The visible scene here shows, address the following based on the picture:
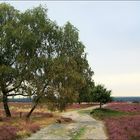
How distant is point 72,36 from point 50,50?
10.7 feet

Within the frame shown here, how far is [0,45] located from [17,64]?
10.7ft

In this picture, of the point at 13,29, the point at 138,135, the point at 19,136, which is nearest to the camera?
the point at 19,136

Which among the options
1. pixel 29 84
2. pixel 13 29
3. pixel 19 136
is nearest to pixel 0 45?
pixel 13 29

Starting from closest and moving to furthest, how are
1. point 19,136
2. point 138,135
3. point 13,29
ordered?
point 19,136 → point 138,135 → point 13,29

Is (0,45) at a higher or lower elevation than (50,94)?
higher

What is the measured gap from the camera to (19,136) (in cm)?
3156

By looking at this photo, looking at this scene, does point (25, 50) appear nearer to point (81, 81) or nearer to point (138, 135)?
point (81, 81)

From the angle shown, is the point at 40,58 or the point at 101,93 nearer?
the point at 40,58

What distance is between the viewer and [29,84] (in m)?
54.6

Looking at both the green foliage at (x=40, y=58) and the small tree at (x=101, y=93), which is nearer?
the green foliage at (x=40, y=58)

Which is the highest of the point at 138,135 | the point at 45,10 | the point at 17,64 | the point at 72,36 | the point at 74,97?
the point at 45,10

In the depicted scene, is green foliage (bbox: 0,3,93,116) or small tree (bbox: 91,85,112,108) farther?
small tree (bbox: 91,85,112,108)

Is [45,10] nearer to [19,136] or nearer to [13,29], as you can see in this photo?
[13,29]

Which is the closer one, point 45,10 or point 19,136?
point 19,136
